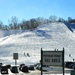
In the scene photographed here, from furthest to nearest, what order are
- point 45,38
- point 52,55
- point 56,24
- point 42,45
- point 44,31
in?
point 56,24 → point 44,31 → point 45,38 → point 42,45 → point 52,55

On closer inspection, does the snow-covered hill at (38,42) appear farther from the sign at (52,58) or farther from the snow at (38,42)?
the sign at (52,58)

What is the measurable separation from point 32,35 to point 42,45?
632 inches

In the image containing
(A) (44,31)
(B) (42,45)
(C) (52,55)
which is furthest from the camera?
(A) (44,31)

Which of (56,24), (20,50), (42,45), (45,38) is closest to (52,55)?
(20,50)

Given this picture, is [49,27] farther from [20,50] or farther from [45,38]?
[20,50]

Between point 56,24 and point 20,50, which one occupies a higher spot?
point 56,24

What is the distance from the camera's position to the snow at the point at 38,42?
114 m

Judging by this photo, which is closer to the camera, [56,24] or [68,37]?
[68,37]

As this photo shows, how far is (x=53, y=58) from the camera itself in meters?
21.3

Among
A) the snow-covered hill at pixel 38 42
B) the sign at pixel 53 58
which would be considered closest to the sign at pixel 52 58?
the sign at pixel 53 58

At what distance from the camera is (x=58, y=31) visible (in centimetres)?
15275

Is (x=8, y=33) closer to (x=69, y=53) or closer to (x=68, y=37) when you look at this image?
(x=68, y=37)

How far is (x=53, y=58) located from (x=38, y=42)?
110m

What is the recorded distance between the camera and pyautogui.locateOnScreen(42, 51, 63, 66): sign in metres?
21.3
